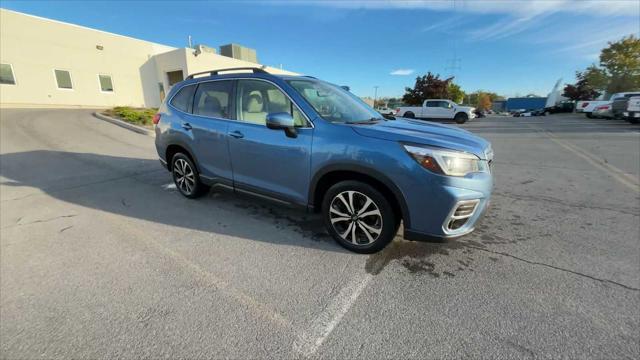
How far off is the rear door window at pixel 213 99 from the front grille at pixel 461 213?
2819mm

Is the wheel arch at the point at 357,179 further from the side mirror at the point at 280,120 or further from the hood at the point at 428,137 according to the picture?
the side mirror at the point at 280,120

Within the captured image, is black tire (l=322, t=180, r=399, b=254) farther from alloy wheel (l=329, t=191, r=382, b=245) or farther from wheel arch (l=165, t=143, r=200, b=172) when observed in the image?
wheel arch (l=165, t=143, r=200, b=172)

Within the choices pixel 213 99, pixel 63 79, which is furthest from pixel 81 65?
pixel 213 99

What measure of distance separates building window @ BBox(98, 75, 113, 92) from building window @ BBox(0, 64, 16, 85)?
188 inches

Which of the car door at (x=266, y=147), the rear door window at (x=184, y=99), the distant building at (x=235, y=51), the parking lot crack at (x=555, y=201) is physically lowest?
the parking lot crack at (x=555, y=201)

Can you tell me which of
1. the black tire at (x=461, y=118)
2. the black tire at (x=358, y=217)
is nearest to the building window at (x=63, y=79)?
the black tire at (x=358, y=217)

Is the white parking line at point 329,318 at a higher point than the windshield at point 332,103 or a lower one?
lower

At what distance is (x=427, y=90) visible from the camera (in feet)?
129

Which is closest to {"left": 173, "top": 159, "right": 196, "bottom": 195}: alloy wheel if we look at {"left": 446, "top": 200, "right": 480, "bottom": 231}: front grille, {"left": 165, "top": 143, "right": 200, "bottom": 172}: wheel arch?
{"left": 165, "top": 143, "right": 200, "bottom": 172}: wheel arch

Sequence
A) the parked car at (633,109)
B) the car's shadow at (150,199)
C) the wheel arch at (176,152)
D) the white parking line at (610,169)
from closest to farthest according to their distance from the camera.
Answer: the car's shadow at (150,199), the wheel arch at (176,152), the white parking line at (610,169), the parked car at (633,109)

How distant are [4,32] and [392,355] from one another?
2572cm

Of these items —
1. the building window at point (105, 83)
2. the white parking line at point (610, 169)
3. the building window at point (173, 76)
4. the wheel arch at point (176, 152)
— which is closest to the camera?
the wheel arch at point (176, 152)

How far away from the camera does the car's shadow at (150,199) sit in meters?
3.49

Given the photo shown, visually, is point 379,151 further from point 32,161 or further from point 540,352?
point 32,161
